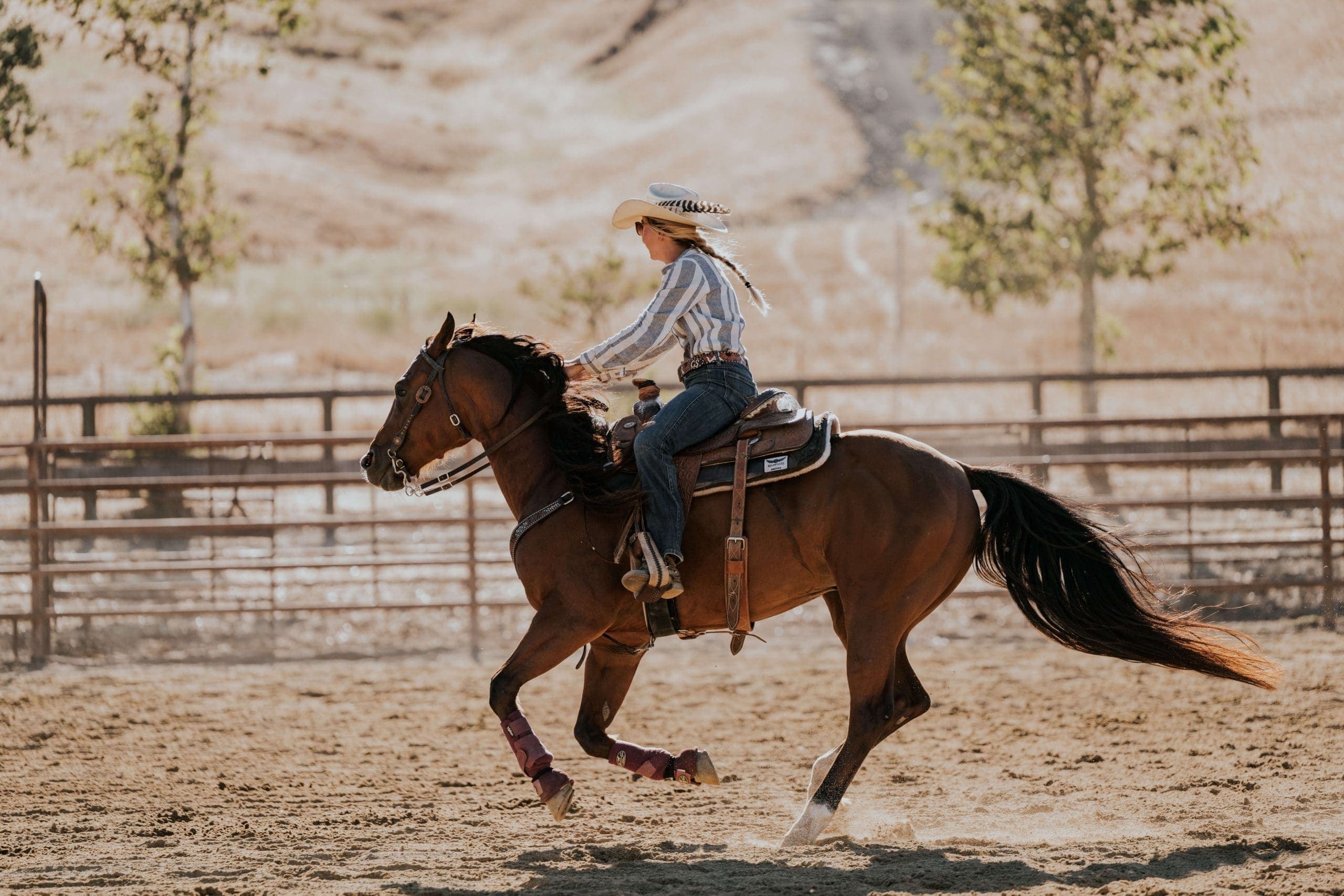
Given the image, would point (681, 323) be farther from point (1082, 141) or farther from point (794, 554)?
point (1082, 141)

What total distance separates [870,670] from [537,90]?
255 feet

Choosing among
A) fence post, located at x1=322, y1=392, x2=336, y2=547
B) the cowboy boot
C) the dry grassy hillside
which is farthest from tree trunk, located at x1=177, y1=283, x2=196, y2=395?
the cowboy boot

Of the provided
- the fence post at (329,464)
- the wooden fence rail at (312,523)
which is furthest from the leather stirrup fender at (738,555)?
the fence post at (329,464)

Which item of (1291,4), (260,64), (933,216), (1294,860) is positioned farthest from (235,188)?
(1291,4)

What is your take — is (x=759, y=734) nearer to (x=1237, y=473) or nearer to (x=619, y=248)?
(x=1237, y=473)

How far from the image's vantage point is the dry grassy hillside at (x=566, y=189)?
2941cm

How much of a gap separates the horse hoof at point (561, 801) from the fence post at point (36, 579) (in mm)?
6149

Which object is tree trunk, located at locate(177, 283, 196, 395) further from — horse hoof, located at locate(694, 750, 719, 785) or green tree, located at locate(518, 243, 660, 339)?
horse hoof, located at locate(694, 750, 719, 785)

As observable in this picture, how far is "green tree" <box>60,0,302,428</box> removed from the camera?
1764 centimetres

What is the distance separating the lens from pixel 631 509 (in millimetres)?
4969

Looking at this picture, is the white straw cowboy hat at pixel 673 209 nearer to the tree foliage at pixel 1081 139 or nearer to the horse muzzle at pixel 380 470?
the horse muzzle at pixel 380 470

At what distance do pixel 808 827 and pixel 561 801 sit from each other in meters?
0.91

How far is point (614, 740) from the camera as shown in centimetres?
503

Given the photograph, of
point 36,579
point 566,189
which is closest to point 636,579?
point 36,579
